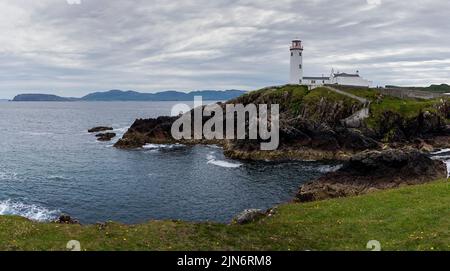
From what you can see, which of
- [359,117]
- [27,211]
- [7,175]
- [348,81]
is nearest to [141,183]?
[27,211]

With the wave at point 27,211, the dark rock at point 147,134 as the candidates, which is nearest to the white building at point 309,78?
the dark rock at point 147,134

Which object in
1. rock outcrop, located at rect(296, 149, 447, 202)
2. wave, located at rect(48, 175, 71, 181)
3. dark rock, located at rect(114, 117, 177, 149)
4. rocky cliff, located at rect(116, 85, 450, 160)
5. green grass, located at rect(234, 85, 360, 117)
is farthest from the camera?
green grass, located at rect(234, 85, 360, 117)

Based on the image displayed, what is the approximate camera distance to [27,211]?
5222 centimetres

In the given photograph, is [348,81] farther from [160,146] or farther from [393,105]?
[160,146]

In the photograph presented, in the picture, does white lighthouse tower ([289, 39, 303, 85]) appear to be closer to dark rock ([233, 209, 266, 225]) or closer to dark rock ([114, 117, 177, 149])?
dark rock ([114, 117, 177, 149])

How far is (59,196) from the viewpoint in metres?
60.3

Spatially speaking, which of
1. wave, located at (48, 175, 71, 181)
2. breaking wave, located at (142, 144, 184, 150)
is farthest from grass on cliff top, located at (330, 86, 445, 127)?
wave, located at (48, 175, 71, 181)

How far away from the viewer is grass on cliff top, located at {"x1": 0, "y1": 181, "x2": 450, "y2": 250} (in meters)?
24.4

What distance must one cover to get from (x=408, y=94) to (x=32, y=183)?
10924cm

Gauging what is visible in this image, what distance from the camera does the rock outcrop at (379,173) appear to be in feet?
179

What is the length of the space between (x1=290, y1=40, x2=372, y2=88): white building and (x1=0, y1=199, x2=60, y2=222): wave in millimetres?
111732

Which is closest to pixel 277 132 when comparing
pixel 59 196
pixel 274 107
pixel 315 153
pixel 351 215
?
pixel 315 153
